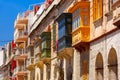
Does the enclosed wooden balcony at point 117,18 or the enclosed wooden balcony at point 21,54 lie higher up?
the enclosed wooden balcony at point 21,54

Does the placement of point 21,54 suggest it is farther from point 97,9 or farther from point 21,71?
point 97,9

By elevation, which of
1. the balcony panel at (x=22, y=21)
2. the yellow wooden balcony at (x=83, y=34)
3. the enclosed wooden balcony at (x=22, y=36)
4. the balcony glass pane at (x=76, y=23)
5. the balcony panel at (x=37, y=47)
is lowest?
the yellow wooden balcony at (x=83, y=34)

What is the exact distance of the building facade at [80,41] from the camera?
22.4 m

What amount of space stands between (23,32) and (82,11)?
100ft

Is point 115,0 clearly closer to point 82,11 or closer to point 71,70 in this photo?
point 82,11

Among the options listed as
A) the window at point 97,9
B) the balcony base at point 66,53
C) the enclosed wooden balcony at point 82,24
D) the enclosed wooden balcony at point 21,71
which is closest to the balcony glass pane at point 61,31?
the balcony base at point 66,53

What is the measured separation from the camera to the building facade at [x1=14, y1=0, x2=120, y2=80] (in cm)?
2242

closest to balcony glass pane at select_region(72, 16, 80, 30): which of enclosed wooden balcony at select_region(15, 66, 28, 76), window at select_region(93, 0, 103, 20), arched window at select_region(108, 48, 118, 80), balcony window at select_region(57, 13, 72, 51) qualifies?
balcony window at select_region(57, 13, 72, 51)

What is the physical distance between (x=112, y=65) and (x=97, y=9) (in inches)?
145

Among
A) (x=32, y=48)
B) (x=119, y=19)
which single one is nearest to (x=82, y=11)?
(x=119, y=19)

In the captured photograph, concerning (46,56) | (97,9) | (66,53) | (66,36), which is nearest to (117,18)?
(97,9)

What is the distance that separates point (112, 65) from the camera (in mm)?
22438

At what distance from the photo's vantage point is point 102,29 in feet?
76.9

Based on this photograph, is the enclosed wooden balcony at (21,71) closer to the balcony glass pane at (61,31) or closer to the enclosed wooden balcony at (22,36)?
the enclosed wooden balcony at (22,36)
